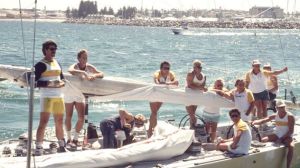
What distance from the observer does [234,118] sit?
35.8ft

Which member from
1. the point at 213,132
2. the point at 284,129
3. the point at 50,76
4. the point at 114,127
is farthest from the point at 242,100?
the point at 50,76

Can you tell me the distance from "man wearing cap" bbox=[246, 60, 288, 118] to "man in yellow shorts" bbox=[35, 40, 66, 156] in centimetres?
516

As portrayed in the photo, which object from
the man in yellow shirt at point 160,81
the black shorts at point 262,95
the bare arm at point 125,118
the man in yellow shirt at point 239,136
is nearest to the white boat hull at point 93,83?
the bare arm at point 125,118

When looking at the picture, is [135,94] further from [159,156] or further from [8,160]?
[8,160]

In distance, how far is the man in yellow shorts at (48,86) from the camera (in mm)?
9945

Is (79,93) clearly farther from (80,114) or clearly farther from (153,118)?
(153,118)

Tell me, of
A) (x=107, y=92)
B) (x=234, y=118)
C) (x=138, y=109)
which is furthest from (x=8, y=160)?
(x=138, y=109)

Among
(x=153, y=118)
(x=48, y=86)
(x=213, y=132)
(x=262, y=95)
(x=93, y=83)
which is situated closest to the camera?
(x=48, y=86)

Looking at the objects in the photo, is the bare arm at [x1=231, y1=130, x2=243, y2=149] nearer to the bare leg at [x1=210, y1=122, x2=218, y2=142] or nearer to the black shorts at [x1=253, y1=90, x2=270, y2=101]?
the bare leg at [x1=210, y1=122, x2=218, y2=142]

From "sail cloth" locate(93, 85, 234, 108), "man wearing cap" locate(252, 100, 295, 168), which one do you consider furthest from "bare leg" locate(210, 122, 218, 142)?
"man wearing cap" locate(252, 100, 295, 168)

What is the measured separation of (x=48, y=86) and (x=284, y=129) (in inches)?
187

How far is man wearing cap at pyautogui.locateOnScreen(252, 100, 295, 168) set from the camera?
11.9 meters

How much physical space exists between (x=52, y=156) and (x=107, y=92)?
2040mm

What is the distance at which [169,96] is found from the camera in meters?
11.4
